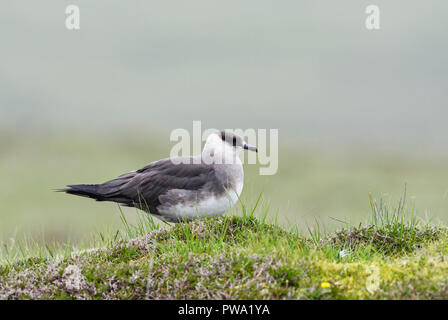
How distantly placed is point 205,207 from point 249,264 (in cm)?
283

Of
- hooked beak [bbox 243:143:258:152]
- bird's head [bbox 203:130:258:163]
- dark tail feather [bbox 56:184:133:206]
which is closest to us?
bird's head [bbox 203:130:258:163]

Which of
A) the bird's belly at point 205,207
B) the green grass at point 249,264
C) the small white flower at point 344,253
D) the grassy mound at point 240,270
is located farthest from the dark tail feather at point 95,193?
the small white flower at point 344,253

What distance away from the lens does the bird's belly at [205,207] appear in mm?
8258

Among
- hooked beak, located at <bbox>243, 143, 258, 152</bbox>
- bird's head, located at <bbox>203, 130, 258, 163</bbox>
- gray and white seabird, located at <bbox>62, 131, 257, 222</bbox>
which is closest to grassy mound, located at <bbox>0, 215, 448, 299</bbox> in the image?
gray and white seabird, located at <bbox>62, 131, 257, 222</bbox>

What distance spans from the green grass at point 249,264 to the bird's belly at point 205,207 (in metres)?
0.78

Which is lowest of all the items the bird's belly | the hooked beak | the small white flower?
the small white flower

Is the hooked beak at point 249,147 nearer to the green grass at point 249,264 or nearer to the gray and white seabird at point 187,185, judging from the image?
the gray and white seabird at point 187,185

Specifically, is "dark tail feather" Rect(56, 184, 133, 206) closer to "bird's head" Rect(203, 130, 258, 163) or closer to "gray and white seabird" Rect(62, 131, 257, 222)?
"gray and white seabird" Rect(62, 131, 257, 222)

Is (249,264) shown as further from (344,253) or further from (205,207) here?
(205,207)

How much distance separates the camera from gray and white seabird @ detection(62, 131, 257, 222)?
27.4 feet

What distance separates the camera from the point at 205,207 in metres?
8.30

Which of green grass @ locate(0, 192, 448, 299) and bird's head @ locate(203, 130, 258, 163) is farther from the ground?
bird's head @ locate(203, 130, 258, 163)

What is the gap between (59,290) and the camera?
18.5 ft

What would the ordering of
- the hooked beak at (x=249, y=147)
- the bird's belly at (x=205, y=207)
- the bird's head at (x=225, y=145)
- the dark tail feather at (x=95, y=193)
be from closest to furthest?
the bird's belly at (x=205, y=207)
the bird's head at (x=225, y=145)
the hooked beak at (x=249, y=147)
the dark tail feather at (x=95, y=193)
